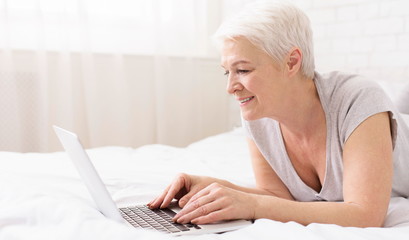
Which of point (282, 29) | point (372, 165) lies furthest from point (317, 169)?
point (282, 29)

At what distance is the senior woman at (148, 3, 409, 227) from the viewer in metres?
1.04

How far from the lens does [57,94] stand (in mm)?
2762

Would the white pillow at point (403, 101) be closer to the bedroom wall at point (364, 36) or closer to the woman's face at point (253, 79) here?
the bedroom wall at point (364, 36)

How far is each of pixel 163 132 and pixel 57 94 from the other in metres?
0.69

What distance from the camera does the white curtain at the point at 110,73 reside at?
263 centimetres

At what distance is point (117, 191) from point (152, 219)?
A: 418 millimetres

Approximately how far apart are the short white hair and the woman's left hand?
14.6 inches

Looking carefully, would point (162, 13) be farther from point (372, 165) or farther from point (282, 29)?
point (372, 165)

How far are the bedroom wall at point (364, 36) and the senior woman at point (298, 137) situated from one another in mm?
1201

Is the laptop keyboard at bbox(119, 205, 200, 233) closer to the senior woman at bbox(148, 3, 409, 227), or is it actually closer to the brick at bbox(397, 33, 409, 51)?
the senior woman at bbox(148, 3, 409, 227)

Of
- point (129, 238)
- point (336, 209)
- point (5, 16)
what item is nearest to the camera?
point (129, 238)

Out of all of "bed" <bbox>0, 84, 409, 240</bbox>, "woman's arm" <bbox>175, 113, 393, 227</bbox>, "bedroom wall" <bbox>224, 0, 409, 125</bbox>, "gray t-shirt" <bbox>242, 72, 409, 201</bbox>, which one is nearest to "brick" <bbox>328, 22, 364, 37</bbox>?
"bedroom wall" <bbox>224, 0, 409, 125</bbox>

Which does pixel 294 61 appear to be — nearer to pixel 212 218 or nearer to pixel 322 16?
pixel 212 218

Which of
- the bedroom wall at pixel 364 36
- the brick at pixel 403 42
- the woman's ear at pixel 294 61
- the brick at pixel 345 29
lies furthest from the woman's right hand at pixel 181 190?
the brick at pixel 345 29
